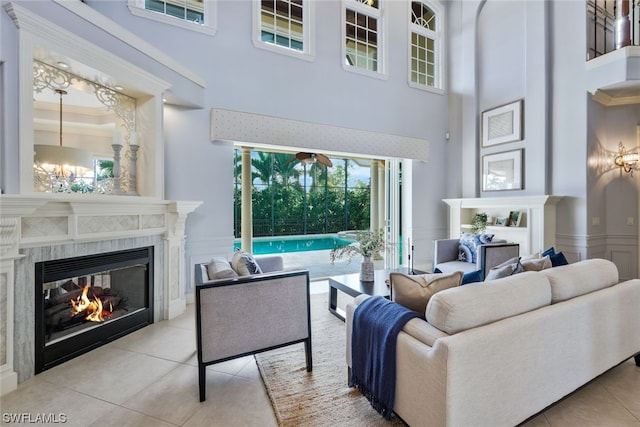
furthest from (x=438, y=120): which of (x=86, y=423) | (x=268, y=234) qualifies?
(x=268, y=234)

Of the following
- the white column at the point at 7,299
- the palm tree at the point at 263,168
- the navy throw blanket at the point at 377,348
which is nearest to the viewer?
the navy throw blanket at the point at 377,348

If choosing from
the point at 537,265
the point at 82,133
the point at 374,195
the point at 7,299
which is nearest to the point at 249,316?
the point at 7,299

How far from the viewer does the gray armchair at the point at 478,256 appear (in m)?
3.65

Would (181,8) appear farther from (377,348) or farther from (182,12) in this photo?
(377,348)

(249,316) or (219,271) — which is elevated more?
(219,271)

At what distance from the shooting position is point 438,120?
239 inches

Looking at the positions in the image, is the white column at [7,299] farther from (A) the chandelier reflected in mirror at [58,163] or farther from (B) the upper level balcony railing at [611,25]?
(B) the upper level balcony railing at [611,25]

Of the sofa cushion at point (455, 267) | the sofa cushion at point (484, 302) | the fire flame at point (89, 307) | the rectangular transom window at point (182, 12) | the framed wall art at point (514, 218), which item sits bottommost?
the fire flame at point (89, 307)

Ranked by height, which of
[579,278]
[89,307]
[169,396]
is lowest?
[169,396]

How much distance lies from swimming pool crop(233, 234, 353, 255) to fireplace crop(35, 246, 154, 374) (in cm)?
668

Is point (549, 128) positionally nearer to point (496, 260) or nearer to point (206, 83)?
point (496, 260)

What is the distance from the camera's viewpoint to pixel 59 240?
2.43m

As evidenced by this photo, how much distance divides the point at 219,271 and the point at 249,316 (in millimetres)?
404

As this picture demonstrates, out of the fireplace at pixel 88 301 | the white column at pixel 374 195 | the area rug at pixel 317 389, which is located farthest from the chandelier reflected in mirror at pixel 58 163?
the white column at pixel 374 195
